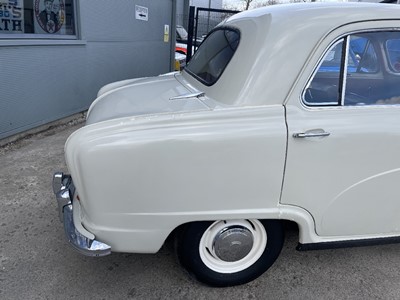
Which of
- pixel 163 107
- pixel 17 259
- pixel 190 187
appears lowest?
pixel 17 259

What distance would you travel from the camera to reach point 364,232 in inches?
92.9

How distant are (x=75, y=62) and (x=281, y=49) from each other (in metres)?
4.68

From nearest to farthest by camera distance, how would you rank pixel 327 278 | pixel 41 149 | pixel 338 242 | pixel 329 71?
pixel 329 71 → pixel 338 242 → pixel 327 278 → pixel 41 149

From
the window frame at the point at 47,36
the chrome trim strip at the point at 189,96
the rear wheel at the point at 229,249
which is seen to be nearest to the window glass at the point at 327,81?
the chrome trim strip at the point at 189,96

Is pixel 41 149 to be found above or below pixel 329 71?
below

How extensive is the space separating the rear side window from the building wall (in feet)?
9.44

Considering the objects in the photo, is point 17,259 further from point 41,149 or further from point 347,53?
point 347,53

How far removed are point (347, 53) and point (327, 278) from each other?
5.20 ft

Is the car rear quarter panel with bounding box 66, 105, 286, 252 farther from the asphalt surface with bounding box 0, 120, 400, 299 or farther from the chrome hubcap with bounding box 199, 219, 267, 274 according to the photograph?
the asphalt surface with bounding box 0, 120, 400, 299

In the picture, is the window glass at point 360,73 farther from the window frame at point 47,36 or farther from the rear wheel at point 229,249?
the window frame at point 47,36

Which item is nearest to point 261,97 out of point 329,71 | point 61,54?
point 329,71

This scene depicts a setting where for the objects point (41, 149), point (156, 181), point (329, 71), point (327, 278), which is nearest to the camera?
point (156, 181)

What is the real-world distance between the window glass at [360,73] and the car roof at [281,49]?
11 centimetres

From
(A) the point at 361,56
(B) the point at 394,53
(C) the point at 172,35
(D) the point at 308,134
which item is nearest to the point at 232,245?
(D) the point at 308,134
